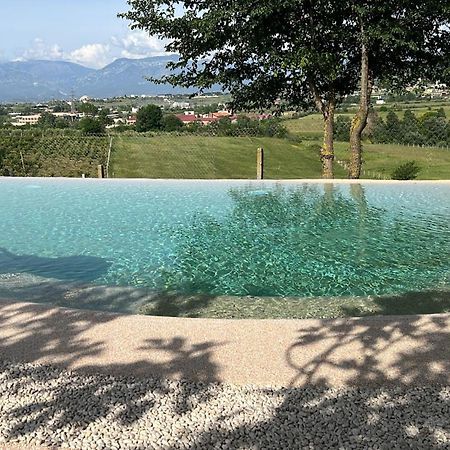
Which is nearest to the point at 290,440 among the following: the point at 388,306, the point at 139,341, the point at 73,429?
the point at 73,429

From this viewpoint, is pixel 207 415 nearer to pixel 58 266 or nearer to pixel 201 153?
pixel 58 266

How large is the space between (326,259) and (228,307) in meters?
2.24

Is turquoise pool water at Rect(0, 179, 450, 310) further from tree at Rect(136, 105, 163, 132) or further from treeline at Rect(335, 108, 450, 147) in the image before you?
tree at Rect(136, 105, 163, 132)

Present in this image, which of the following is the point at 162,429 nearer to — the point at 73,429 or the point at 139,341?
the point at 73,429

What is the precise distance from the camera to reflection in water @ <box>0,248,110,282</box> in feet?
20.1

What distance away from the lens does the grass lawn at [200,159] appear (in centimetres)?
2847

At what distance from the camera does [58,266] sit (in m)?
6.49

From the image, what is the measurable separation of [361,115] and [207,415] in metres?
11.6

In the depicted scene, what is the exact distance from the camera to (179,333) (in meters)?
3.63

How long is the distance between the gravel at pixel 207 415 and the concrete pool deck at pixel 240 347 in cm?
13

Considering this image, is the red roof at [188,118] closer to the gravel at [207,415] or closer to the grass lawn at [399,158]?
the grass lawn at [399,158]

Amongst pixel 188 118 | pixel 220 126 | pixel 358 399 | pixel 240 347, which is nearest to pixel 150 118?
pixel 188 118

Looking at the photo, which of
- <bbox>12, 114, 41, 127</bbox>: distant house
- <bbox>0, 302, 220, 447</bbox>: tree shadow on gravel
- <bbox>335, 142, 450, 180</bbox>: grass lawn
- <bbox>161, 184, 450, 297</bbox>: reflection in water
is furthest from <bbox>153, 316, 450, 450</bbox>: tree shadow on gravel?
<bbox>12, 114, 41, 127</bbox>: distant house

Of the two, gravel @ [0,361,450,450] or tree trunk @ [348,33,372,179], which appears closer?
gravel @ [0,361,450,450]
